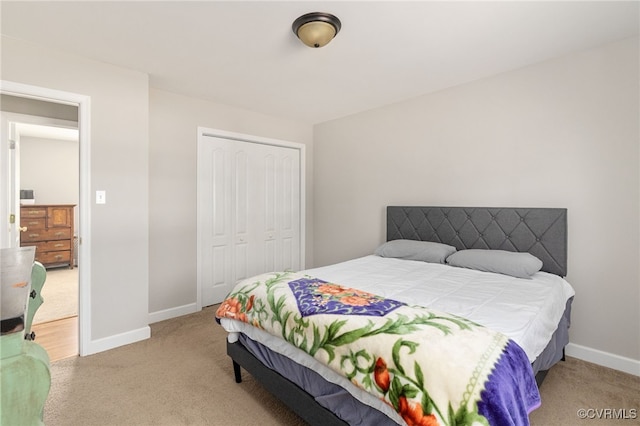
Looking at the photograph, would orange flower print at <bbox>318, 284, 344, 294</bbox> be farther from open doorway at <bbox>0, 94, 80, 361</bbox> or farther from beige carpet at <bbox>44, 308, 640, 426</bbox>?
open doorway at <bbox>0, 94, 80, 361</bbox>

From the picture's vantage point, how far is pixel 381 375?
117 cm

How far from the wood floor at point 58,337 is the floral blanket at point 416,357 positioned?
7.15 ft

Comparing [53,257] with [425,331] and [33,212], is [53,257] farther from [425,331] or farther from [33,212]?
[425,331]

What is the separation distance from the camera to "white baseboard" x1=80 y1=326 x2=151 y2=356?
251 centimetres

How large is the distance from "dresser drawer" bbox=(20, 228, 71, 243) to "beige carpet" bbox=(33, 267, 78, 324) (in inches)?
23.0

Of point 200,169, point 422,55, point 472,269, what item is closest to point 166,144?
point 200,169

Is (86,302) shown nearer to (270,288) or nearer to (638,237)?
(270,288)

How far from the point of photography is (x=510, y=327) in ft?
4.67

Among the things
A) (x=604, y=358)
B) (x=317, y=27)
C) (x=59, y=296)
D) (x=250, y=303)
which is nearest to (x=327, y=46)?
(x=317, y=27)

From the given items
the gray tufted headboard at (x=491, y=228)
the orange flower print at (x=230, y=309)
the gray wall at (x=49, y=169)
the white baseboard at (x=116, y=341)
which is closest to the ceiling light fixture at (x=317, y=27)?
the orange flower print at (x=230, y=309)

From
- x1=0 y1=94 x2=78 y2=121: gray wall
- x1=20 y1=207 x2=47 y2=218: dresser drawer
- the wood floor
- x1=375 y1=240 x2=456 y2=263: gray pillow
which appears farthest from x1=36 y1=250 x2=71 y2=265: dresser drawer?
x1=375 y1=240 x2=456 y2=263: gray pillow

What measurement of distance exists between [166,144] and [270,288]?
2.30 metres

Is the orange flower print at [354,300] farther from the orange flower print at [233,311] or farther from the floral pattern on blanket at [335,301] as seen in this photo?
the orange flower print at [233,311]

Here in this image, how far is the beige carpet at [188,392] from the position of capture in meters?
1.78
